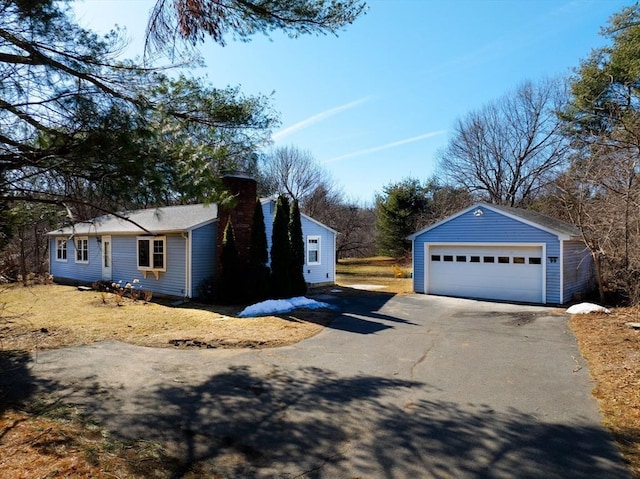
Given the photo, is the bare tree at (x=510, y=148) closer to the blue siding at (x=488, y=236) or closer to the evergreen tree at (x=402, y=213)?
the evergreen tree at (x=402, y=213)

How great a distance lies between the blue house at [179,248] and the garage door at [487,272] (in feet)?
17.0

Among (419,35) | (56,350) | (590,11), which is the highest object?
(590,11)

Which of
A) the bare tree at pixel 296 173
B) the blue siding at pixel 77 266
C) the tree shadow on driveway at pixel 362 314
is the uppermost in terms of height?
the bare tree at pixel 296 173

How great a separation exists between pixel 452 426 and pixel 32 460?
398 cm

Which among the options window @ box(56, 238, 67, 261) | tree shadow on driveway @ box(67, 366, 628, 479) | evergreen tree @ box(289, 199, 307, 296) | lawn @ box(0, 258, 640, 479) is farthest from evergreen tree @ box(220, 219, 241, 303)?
window @ box(56, 238, 67, 261)

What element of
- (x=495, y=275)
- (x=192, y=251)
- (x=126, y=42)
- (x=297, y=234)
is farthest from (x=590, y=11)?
(x=192, y=251)

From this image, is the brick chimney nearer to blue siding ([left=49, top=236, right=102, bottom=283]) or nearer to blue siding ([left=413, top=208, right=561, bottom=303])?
blue siding ([left=413, top=208, right=561, bottom=303])

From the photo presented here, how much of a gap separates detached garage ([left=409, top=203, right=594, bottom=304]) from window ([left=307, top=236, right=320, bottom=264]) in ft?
14.7

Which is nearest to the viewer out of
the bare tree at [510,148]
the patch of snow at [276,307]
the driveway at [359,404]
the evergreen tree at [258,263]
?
the driveway at [359,404]

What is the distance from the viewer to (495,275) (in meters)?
13.9

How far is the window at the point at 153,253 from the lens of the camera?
1473 centimetres

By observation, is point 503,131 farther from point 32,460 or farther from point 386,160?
point 32,460

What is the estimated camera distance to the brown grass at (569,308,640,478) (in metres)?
3.95

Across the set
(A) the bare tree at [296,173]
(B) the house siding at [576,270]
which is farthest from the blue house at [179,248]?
(A) the bare tree at [296,173]
